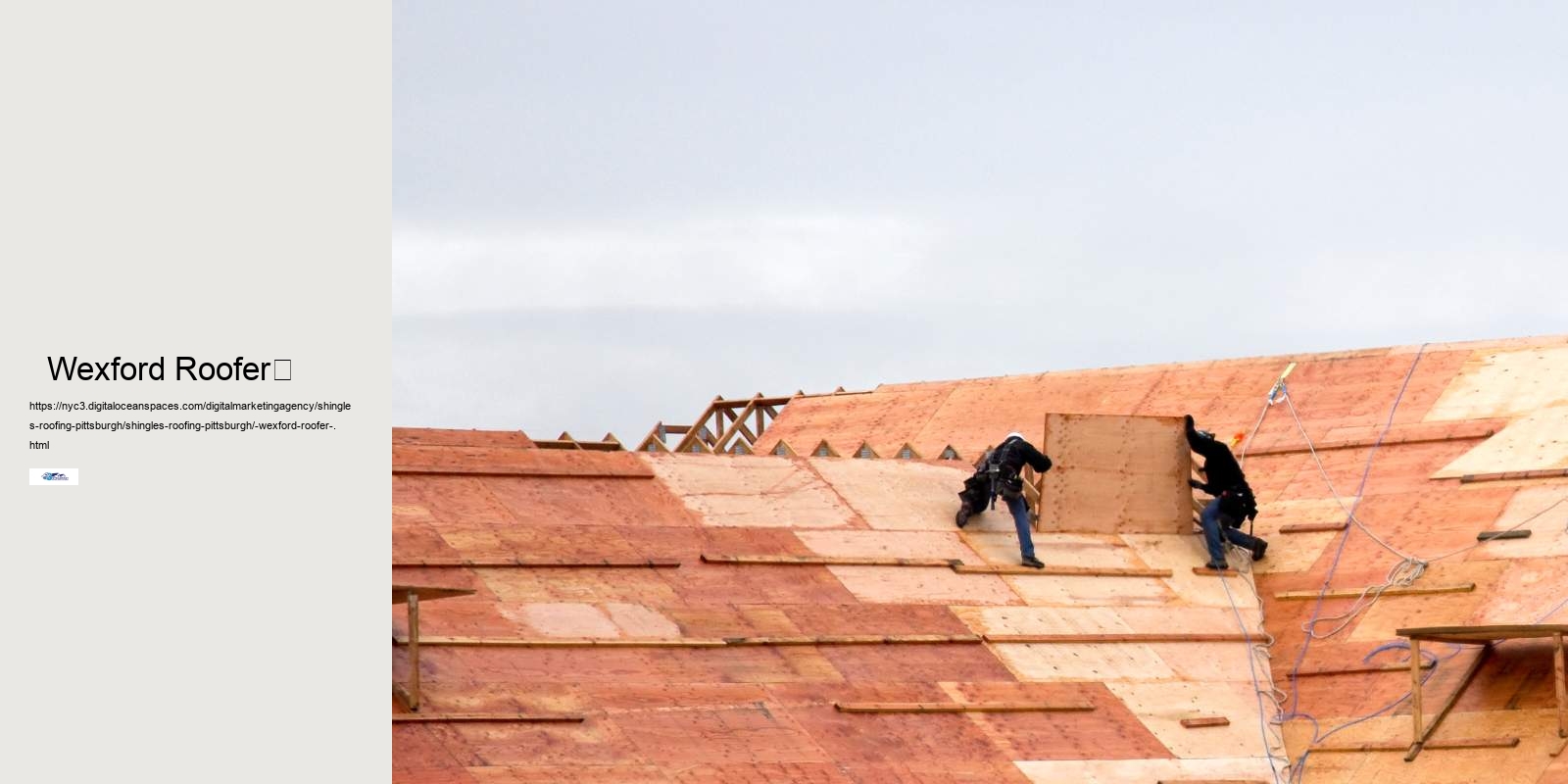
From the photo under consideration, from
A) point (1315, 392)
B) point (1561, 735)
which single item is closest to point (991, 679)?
point (1561, 735)

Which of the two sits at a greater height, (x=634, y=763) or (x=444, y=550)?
(x=444, y=550)

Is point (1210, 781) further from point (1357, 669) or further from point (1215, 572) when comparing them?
point (1215, 572)

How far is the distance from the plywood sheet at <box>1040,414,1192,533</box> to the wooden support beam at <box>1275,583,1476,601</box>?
1797 mm

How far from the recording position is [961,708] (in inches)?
890

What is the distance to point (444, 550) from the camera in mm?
22703

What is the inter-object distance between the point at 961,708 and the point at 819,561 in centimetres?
257

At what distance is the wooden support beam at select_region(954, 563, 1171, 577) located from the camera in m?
25.2

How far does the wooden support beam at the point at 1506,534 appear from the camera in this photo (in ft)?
81.7

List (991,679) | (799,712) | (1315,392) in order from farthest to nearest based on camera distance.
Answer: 1. (1315,392)
2. (991,679)
3. (799,712)

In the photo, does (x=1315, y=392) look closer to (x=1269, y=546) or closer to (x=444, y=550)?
(x=1269, y=546)

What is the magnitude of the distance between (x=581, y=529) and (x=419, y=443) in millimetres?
1978

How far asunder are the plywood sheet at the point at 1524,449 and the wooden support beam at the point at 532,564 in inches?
347

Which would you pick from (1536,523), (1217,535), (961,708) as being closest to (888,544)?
(961,708)

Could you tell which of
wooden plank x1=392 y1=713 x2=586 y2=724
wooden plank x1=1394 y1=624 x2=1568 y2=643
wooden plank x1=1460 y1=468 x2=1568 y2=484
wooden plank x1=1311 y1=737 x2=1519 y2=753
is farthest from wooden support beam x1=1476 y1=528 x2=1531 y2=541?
wooden plank x1=392 y1=713 x2=586 y2=724
